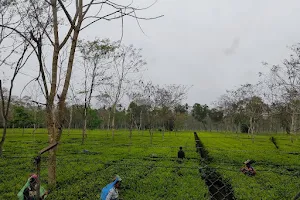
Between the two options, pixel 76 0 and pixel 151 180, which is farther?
pixel 151 180

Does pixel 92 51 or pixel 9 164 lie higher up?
pixel 92 51

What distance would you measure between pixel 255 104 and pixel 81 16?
139 feet

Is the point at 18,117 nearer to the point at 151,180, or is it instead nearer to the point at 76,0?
the point at 151,180

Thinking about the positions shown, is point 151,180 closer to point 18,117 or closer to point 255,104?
point 255,104

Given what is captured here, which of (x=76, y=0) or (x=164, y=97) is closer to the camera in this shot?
(x=76, y=0)

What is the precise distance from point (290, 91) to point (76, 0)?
25.1 meters

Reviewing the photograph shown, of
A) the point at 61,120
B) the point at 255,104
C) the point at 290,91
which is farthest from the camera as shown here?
the point at 255,104

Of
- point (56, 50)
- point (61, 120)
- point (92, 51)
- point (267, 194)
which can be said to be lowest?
point (267, 194)

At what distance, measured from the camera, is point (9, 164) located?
15445 millimetres

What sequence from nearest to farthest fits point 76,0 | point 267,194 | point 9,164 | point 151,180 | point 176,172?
point 76,0, point 267,194, point 151,180, point 176,172, point 9,164

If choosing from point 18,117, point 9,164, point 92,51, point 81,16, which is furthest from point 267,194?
point 18,117

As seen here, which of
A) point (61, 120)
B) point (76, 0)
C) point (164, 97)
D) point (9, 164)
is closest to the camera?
point (76, 0)

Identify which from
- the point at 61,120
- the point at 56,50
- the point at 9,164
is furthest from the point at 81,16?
the point at 9,164

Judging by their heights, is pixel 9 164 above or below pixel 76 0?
below
